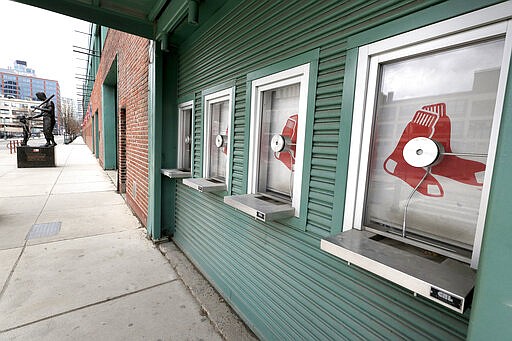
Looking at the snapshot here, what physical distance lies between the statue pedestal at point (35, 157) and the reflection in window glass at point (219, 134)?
11934mm

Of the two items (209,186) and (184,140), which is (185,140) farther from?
(209,186)

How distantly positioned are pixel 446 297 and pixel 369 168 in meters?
0.73

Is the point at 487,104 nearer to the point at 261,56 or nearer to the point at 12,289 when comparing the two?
the point at 261,56

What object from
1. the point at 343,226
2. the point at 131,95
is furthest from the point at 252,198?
the point at 131,95

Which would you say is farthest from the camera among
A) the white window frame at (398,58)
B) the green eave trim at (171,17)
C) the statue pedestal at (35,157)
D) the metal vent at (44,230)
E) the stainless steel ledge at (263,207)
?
the statue pedestal at (35,157)

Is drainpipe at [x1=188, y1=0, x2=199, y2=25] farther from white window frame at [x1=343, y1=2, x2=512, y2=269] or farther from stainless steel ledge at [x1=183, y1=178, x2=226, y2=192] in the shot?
white window frame at [x1=343, y1=2, x2=512, y2=269]

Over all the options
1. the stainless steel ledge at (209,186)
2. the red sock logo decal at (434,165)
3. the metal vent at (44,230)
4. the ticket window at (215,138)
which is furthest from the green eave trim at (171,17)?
the metal vent at (44,230)

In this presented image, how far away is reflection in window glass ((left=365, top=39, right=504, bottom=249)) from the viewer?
107cm

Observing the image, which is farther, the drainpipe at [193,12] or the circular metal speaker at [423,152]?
the drainpipe at [193,12]

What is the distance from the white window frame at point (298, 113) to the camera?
69.5 inches

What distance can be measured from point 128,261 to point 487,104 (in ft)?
13.1

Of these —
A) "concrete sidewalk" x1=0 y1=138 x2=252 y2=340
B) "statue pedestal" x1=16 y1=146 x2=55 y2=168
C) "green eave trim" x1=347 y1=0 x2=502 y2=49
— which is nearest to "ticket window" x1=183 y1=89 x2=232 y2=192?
"concrete sidewalk" x1=0 y1=138 x2=252 y2=340

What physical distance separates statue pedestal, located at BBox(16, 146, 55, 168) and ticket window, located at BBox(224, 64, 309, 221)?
12930 mm

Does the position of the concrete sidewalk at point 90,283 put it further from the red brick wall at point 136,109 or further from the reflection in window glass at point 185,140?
the reflection in window glass at point 185,140
